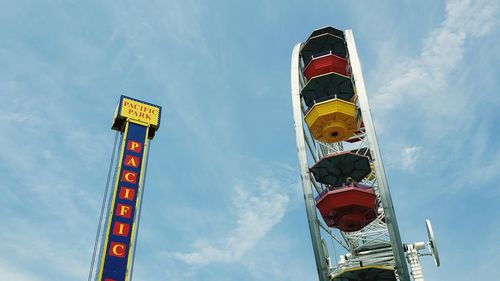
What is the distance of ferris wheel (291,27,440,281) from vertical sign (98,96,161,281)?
1419cm

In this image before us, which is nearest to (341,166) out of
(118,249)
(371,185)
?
(371,185)

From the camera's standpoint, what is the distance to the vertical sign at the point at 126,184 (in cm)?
3269

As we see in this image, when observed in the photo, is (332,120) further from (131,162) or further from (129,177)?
(131,162)

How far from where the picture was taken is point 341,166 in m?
29.7

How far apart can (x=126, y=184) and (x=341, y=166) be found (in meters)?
17.0

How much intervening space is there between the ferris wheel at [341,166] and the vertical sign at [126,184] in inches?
559

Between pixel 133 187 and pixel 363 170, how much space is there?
17.7 metres

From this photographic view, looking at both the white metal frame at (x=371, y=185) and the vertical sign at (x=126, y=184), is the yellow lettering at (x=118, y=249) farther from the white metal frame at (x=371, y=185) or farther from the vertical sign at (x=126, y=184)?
the white metal frame at (x=371, y=185)

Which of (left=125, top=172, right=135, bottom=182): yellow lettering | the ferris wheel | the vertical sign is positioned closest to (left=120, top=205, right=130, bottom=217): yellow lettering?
the vertical sign

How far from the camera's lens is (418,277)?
37.2 metres

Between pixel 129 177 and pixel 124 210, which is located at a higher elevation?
pixel 129 177

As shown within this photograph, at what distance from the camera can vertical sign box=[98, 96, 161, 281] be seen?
1287 inches

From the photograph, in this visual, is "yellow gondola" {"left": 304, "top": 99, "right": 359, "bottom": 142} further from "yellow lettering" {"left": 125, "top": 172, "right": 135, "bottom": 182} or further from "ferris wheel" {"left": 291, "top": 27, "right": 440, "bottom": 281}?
"yellow lettering" {"left": 125, "top": 172, "right": 135, "bottom": 182}

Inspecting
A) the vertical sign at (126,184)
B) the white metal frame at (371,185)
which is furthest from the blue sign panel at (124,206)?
the white metal frame at (371,185)
